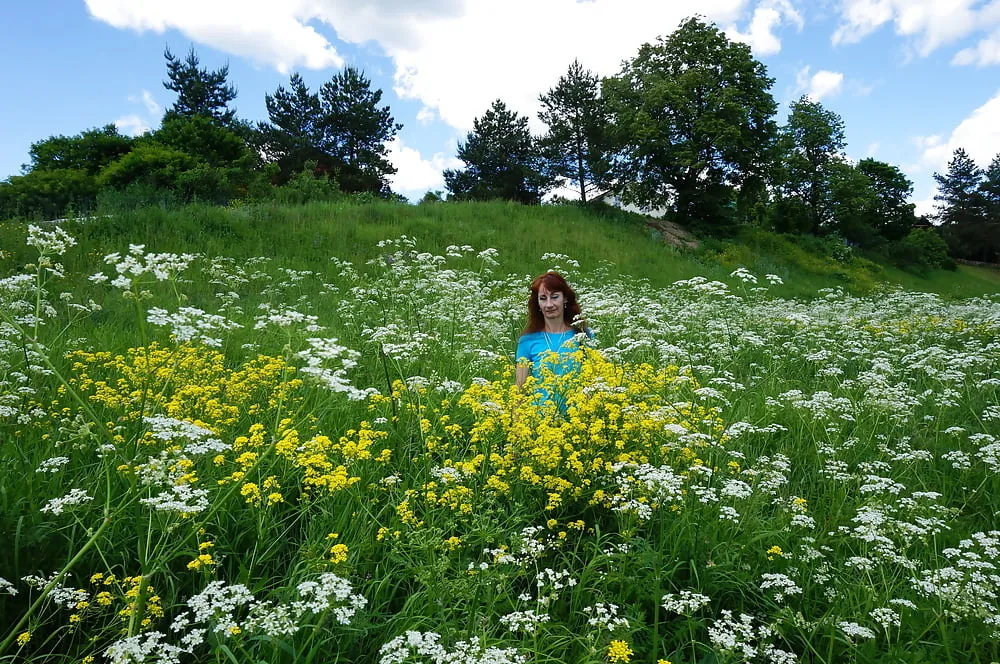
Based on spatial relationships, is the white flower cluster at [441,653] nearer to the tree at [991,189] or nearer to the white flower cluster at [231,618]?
the white flower cluster at [231,618]

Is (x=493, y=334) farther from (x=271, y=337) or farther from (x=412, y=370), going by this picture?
(x=271, y=337)

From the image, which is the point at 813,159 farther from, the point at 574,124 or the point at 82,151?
the point at 82,151

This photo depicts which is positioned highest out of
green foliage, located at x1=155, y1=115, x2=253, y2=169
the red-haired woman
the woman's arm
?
green foliage, located at x1=155, y1=115, x2=253, y2=169

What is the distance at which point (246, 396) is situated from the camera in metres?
3.83

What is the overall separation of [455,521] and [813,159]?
43396 mm

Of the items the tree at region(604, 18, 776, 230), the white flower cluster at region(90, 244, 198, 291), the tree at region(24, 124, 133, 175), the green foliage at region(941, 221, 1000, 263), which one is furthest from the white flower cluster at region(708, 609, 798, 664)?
the green foliage at region(941, 221, 1000, 263)

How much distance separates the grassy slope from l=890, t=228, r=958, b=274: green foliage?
7.00m

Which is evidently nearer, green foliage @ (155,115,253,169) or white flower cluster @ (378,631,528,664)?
white flower cluster @ (378,631,528,664)

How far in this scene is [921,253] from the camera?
3525cm

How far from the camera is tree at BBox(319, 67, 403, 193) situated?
131 feet

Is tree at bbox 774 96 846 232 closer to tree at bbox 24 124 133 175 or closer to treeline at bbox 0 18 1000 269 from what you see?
treeline at bbox 0 18 1000 269

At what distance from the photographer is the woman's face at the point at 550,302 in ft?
17.6

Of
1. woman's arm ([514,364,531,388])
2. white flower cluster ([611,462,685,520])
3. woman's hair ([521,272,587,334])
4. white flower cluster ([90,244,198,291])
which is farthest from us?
woman's hair ([521,272,587,334])

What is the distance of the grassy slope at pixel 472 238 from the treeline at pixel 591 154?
2835mm
